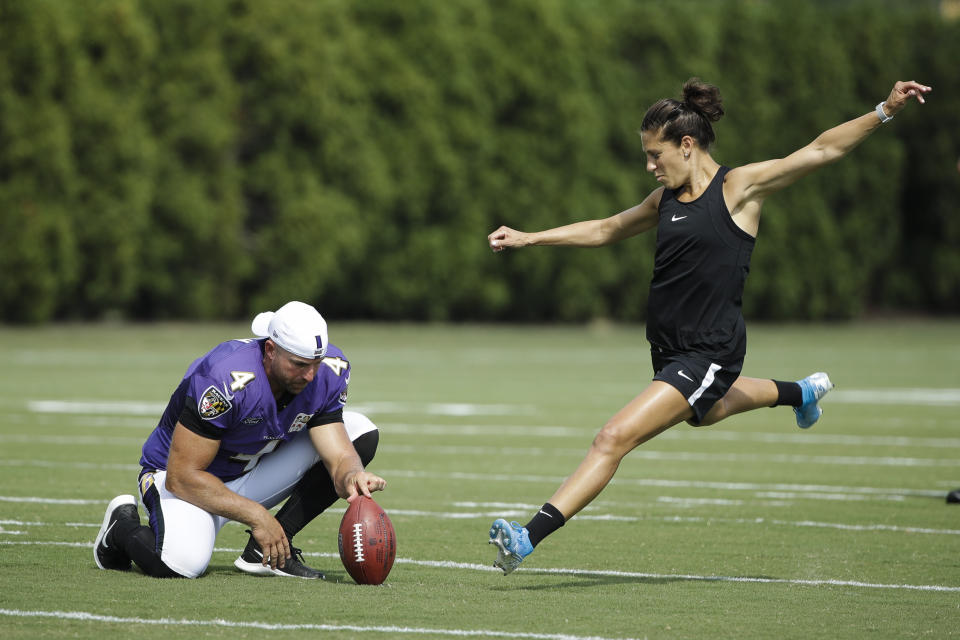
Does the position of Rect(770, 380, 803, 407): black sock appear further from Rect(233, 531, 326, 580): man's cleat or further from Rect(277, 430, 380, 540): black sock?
Rect(233, 531, 326, 580): man's cleat

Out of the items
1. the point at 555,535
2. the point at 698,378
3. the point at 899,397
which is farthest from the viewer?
the point at 899,397

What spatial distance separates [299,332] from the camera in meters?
6.00

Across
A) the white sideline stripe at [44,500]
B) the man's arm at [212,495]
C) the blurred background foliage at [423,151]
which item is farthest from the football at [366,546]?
the blurred background foliage at [423,151]

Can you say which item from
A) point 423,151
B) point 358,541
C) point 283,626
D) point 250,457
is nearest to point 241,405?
point 250,457

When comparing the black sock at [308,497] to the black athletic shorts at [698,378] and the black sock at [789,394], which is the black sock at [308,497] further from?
the black sock at [789,394]

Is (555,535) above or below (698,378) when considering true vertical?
below

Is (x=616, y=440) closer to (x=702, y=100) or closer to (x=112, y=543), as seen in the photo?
(x=702, y=100)

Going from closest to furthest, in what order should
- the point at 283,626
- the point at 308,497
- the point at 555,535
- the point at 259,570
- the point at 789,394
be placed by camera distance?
1. the point at 283,626
2. the point at 259,570
3. the point at 308,497
4. the point at 789,394
5. the point at 555,535

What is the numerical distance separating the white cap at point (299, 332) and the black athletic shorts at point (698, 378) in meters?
1.56

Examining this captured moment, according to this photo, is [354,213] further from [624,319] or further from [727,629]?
[727,629]

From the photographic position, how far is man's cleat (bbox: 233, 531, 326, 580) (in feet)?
21.1

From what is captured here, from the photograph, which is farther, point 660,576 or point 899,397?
point 899,397

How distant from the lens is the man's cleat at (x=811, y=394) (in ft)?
24.2

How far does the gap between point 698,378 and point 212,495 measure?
2.27 m
